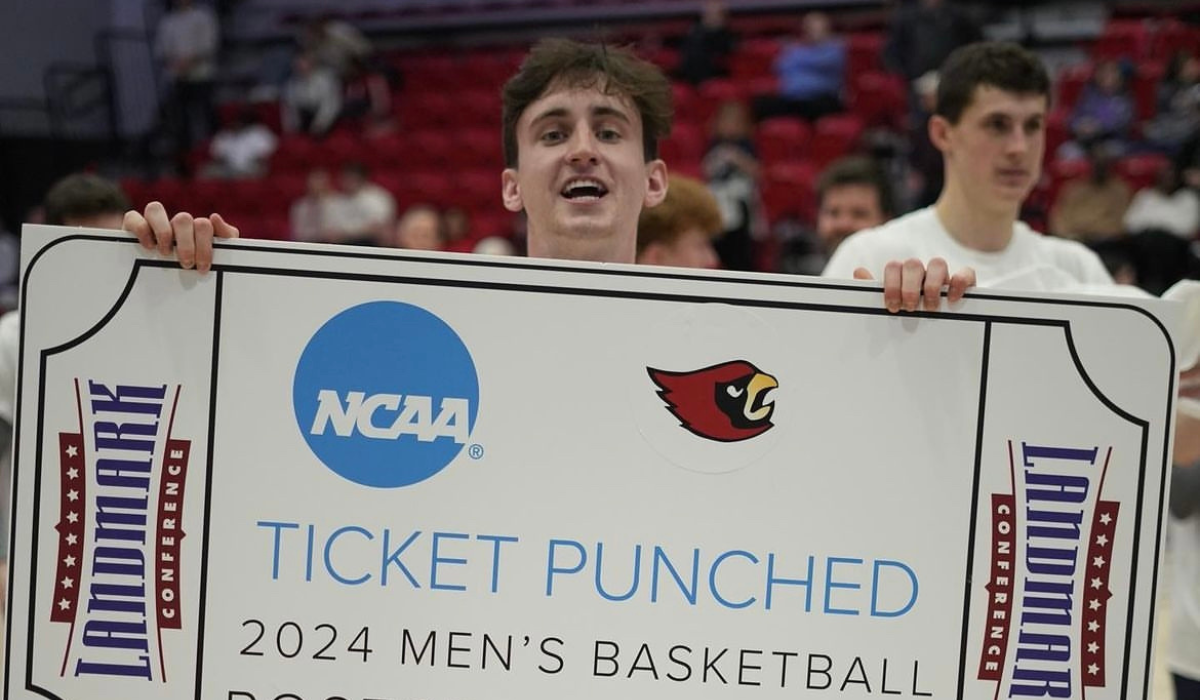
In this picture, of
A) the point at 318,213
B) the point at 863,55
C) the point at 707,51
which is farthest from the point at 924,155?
the point at 318,213

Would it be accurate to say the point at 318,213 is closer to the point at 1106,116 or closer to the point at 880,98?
the point at 880,98

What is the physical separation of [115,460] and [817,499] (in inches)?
48.7

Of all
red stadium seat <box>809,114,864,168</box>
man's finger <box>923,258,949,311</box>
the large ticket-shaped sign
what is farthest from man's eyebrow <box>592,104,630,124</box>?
red stadium seat <box>809,114,864,168</box>

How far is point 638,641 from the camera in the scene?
2.41 m

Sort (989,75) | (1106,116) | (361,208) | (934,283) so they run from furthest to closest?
(361,208) → (1106,116) → (989,75) → (934,283)

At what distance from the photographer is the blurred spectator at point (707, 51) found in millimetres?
13891

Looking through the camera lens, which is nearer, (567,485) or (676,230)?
(567,485)

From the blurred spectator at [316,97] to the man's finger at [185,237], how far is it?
13931 mm

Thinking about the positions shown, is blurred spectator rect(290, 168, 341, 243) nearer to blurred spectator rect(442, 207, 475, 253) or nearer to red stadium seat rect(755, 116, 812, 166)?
blurred spectator rect(442, 207, 475, 253)

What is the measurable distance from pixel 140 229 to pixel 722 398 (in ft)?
3.46

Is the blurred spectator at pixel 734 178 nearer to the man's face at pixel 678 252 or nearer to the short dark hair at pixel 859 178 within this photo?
A: the short dark hair at pixel 859 178

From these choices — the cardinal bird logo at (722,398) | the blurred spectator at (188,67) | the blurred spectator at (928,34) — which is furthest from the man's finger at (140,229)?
the blurred spectator at (188,67)

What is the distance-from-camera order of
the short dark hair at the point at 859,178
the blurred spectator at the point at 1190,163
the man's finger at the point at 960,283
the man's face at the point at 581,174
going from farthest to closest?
the blurred spectator at the point at 1190,163 → the short dark hair at the point at 859,178 → the man's face at the point at 581,174 → the man's finger at the point at 960,283

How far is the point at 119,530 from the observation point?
2420mm
